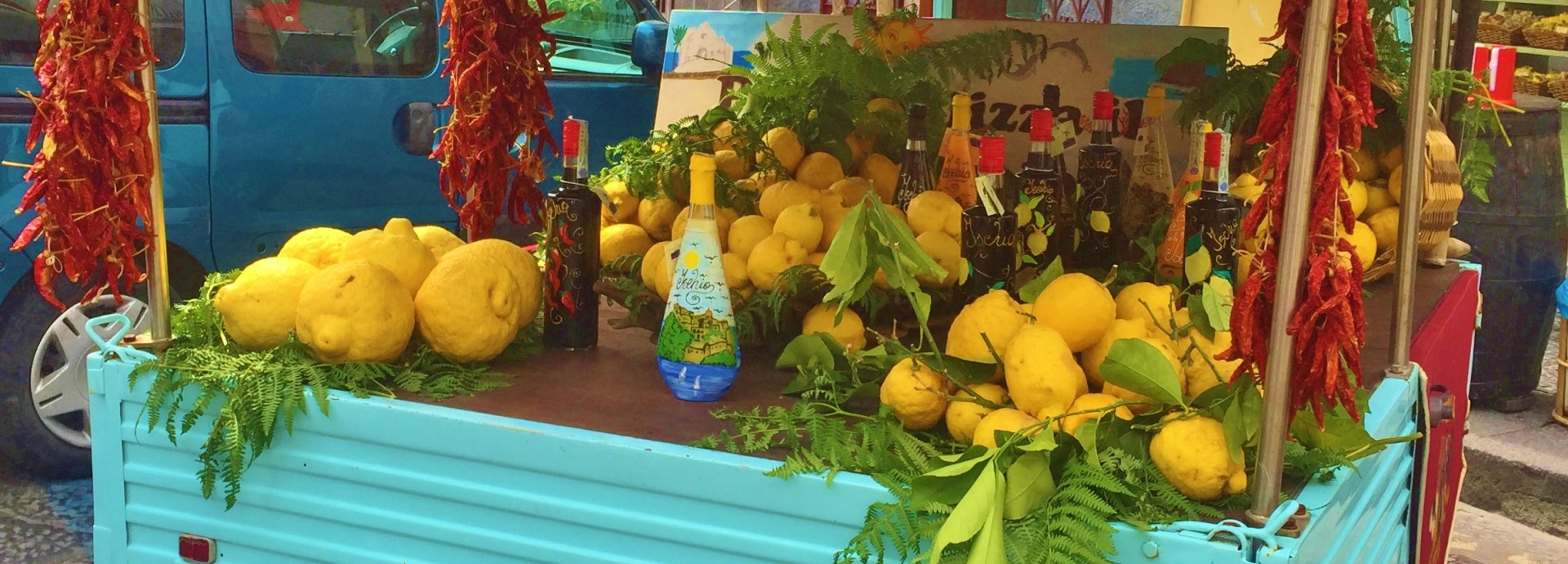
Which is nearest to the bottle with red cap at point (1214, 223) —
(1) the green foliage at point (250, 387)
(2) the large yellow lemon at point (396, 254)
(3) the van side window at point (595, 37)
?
(1) the green foliage at point (250, 387)

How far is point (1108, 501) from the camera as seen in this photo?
1.25 meters

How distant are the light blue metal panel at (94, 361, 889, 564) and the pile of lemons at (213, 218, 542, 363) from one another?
103mm

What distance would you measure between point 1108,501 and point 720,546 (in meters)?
0.43

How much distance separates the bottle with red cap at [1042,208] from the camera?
6.08 feet

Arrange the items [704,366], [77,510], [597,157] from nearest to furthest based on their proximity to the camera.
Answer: [704,366] → [77,510] → [597,157]

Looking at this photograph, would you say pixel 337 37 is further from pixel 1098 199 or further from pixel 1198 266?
pixel 1198 266

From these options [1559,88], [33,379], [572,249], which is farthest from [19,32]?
[1559,88]

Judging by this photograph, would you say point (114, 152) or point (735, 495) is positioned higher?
point (114, 152)

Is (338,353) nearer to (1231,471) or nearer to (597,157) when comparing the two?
(1231,471)

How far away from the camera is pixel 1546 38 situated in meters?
7.64

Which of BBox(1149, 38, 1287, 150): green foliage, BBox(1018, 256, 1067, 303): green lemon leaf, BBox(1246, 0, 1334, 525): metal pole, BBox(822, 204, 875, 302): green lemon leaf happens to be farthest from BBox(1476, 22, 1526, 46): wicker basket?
BBox(1246, 0, 1334, 525): metal pole

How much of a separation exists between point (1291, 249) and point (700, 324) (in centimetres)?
73

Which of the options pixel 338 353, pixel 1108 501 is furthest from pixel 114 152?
pixel 1108 501

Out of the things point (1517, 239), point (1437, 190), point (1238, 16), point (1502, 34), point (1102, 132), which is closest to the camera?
point (1102, 132)
